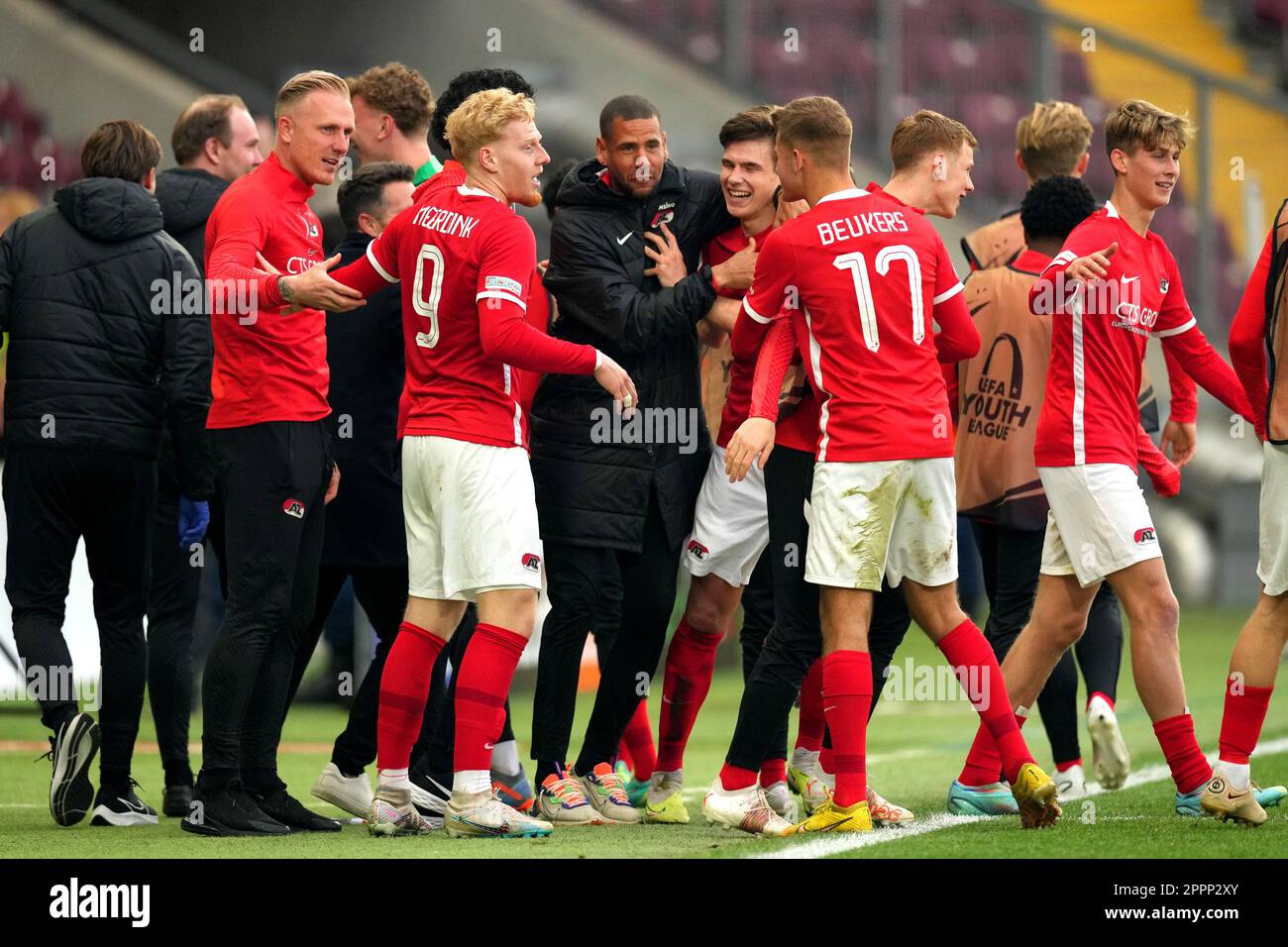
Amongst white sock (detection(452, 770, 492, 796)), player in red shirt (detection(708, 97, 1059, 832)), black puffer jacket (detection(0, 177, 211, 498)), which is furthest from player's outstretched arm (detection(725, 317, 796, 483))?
black puffer jacket (detection(0, 177, 211, 498))

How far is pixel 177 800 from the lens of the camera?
624cm

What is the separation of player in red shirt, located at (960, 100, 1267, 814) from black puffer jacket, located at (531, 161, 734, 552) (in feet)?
3.62

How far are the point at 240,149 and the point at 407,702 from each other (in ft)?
8.42

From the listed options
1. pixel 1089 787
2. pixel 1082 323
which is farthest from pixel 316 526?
pixel 1089 787

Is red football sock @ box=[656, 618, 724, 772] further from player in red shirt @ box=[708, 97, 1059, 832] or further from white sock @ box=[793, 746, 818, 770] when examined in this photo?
player in red shirt @ box=[708, 97, 1059, 832]

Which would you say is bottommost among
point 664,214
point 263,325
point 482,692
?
point 482,692

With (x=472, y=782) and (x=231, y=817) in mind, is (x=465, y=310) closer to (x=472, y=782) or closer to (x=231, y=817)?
(x=472, y=782)

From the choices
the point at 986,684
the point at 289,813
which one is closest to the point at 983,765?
the point at 986,684

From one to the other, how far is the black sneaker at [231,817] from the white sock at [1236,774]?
Answer: 2747 mm

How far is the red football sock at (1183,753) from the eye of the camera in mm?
5641

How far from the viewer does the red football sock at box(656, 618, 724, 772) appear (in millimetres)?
6027

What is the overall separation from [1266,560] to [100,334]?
3671mm

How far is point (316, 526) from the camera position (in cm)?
571
